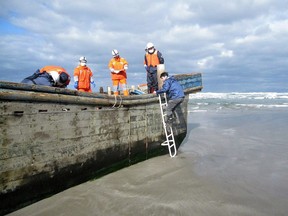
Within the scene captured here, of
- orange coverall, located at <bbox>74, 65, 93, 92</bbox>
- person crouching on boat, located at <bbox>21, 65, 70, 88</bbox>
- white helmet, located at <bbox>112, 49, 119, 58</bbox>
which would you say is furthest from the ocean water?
white helmet, located at <bbox>112, 49, 119, 58</bbox>

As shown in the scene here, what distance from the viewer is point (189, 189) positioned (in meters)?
5.98

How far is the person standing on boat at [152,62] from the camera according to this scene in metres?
10.1

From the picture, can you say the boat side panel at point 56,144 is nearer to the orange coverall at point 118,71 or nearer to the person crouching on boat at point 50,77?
the person crouching on boat at point 50,77

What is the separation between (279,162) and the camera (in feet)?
26.1

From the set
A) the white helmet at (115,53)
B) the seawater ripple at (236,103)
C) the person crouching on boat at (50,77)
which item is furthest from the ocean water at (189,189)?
the seawater ripple at (236,103)

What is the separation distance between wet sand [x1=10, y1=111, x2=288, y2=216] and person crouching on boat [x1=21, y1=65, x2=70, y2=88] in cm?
241

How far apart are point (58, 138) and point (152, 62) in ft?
18.0

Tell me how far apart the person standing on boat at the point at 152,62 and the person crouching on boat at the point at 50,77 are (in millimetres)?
4188

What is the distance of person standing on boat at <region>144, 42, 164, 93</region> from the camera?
10.1 m

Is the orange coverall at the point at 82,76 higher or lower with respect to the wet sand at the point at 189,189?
higher

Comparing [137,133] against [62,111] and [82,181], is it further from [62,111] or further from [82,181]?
[62,111]

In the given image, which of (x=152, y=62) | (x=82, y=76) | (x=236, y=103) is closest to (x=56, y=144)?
(x=82, y=76)

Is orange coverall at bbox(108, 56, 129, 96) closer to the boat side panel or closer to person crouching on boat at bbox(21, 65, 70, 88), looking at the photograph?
the boat side panel

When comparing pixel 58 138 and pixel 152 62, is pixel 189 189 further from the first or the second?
pixel 152 62
